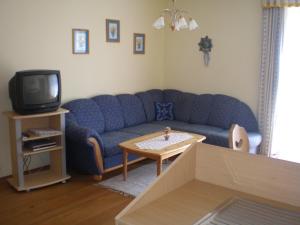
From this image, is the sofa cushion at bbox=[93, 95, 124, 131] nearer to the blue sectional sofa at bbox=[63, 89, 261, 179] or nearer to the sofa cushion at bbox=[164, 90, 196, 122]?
the blue sectional sofa at bbox=[63, 89, 261, 179]

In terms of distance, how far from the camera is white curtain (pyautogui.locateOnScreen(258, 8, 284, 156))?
4.58 m

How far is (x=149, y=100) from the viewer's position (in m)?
5.54

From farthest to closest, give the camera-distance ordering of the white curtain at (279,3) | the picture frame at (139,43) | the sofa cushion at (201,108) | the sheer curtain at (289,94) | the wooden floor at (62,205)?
the picture frame at (139,43) < the sofa cushion at (201,108) < the sheer curtain at (289,94) < the white curtain at (279,3) < the wooden floor at (62,205)

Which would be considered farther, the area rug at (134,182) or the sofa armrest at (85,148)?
the sofa armrest at (85,148)

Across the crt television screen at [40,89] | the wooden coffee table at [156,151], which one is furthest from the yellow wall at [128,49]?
the wooden coffee table at [156,151]

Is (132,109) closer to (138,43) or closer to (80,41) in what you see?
(138,43)

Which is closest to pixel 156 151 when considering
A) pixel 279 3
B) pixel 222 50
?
pixel 222 50

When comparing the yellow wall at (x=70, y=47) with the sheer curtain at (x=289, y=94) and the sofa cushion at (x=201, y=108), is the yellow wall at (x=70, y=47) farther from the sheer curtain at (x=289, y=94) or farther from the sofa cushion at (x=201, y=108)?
the sheer curtain at (x=289, y=94)

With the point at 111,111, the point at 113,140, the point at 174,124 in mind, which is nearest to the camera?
the point at 113,140

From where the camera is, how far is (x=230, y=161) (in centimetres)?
161

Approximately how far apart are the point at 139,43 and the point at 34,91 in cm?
220

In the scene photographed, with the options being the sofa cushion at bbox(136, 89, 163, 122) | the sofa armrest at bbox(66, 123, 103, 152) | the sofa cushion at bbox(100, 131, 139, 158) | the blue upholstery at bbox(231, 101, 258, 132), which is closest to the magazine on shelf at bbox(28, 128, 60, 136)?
the sofa armrest at bbox(66, 123, 103, 152)

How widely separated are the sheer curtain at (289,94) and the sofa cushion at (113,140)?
77.7 inches

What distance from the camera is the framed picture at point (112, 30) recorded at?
4934mm
